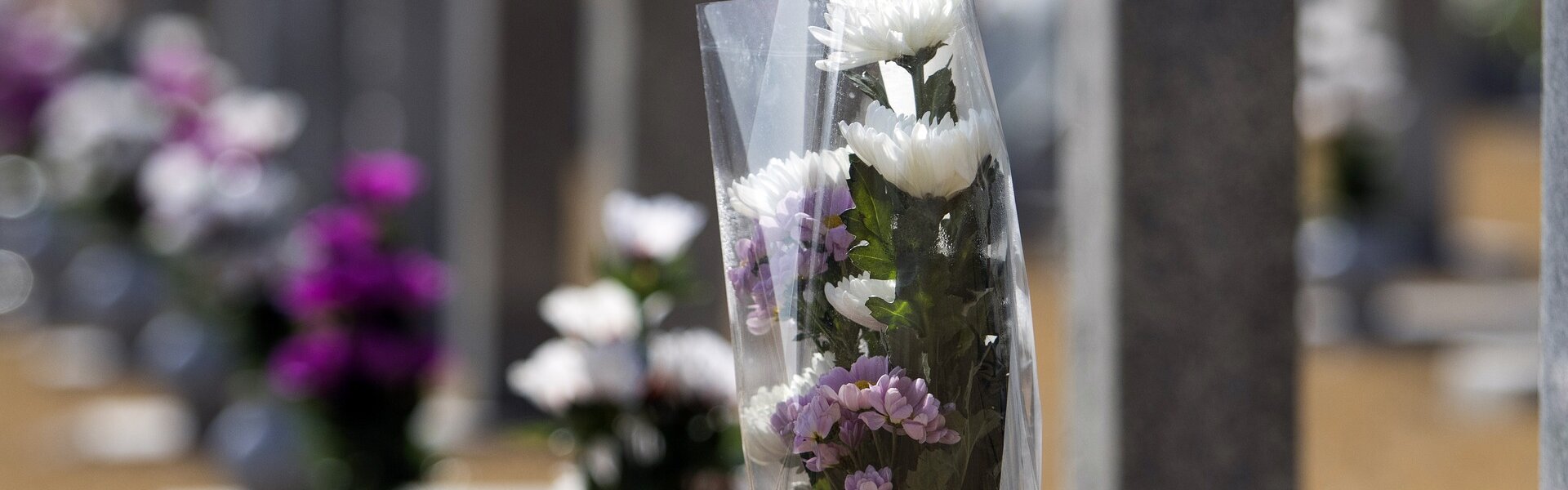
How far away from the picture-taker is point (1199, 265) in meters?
2.06

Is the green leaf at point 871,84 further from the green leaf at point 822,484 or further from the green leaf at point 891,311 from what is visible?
the green leaf at point 822,484

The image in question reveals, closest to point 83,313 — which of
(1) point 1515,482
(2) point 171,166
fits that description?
(2) point 171,166

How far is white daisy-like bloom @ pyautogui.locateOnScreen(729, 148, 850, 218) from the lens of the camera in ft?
4.12

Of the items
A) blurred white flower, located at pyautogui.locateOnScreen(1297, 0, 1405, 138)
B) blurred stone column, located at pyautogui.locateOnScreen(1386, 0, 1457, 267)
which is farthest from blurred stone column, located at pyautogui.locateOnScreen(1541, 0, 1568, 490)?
blurred stone column, located at pyautogui.locateOnScreen(1386, 0, 1457, 267)

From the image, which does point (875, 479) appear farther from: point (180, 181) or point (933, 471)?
point (180, 181)

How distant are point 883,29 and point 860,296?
22 cm

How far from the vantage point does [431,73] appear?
8.55 m

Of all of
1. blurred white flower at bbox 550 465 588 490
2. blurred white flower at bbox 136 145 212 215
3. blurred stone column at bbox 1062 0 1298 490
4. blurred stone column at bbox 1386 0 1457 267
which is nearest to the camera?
blurred stone column at bbox 1062 0 1298 490

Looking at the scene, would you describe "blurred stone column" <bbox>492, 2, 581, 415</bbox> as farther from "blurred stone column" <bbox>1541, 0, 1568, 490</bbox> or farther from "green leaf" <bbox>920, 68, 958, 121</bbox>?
"blurred stone column" <bbox>1541, 0, 1568, 490</bbox>

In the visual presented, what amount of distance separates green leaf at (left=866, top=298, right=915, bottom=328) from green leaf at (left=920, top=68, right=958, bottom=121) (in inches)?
6.2

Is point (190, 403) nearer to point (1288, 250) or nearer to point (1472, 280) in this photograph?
point (1288, 250)

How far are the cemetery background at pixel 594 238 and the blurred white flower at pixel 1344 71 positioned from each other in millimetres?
111

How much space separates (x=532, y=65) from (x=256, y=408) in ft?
5.88

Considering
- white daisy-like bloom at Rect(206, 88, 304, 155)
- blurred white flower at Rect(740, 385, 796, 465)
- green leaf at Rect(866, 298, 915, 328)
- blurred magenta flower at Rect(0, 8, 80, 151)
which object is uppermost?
blurred magenta flower at Rect(0, 8, 80, 151)
